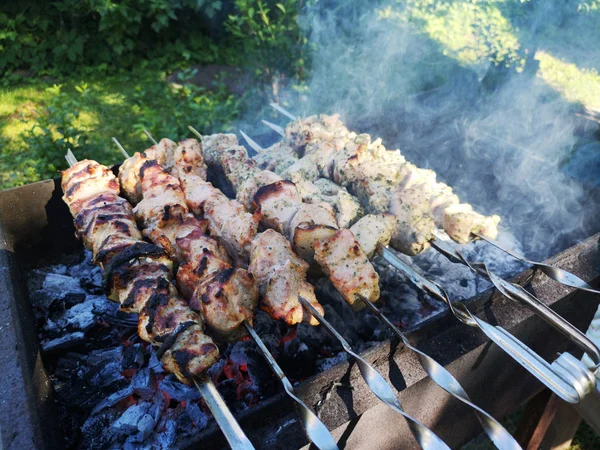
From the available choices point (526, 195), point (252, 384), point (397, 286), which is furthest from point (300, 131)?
point (252, 384)

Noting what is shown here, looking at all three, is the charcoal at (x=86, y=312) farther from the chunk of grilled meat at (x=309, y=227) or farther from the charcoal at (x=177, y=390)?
the chunk of grilled meat at (x=309, y=227)

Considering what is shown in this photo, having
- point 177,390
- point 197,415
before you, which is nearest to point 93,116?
point 177,390

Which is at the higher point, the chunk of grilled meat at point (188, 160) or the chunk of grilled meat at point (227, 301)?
the chunk of grilled meat at point (227, 301)

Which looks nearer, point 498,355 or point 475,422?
point 498,355

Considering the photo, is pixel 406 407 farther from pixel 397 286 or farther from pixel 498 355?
pixel 397 286

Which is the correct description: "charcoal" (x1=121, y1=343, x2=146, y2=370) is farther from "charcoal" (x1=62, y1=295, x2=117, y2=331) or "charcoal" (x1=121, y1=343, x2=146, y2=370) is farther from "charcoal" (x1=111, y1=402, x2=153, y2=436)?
"charcoal" (x1=62, y1=295, x2=117, y2=331)

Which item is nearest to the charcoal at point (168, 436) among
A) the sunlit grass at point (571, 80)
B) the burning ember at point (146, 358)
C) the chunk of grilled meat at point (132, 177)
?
the burning ember at point (146, 358)
